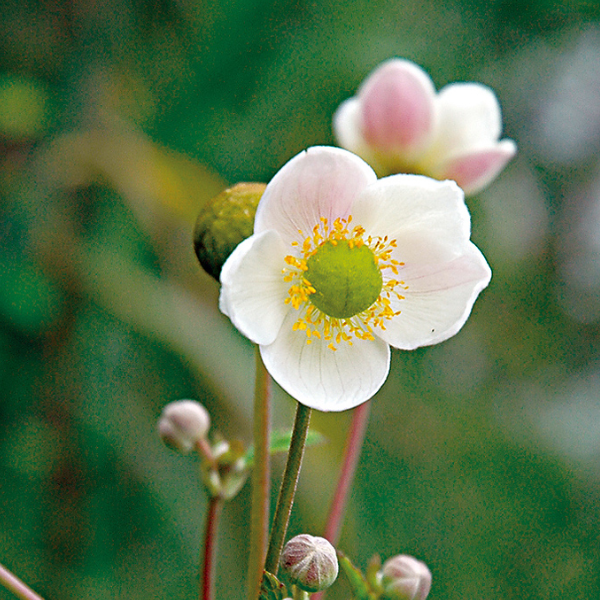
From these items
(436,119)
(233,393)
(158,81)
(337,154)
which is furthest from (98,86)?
(337,154)

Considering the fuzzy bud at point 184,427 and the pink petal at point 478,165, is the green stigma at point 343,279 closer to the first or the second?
the fuzzy bud at point 184,427

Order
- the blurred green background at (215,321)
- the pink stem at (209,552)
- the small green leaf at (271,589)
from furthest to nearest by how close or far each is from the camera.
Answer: the blurred green background at (215,321) → the pink stem at (209,552) → the small green leaf at (271,589)

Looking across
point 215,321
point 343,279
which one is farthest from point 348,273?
point 215,321

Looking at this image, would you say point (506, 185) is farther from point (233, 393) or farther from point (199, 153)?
point (233, 393)

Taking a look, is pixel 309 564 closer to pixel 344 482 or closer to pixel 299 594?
pixel 299 594

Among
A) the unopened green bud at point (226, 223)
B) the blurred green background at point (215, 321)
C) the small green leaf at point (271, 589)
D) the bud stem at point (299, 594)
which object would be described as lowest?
the blurred green background at point (215, 321)

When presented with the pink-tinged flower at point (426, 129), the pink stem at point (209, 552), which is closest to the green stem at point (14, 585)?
the pink stem at point (209, 552)

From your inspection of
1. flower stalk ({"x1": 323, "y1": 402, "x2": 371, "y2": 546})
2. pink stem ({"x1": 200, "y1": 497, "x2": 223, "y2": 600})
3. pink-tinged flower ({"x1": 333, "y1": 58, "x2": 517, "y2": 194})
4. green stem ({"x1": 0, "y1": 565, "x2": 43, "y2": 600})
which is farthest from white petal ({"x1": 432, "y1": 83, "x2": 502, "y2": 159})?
green stem ({"x1": 0, "y1": 565, "x2": 43, "y2": 600})
